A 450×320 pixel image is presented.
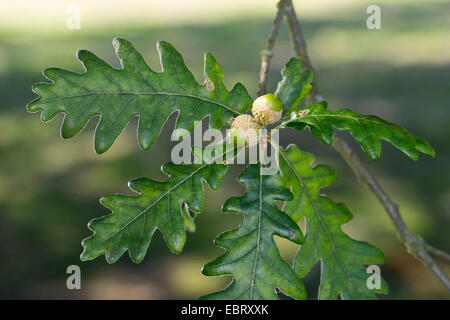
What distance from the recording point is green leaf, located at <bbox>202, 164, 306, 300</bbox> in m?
1.23

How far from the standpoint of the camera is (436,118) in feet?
17.6

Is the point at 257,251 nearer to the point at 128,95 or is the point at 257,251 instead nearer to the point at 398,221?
the point at 128,95

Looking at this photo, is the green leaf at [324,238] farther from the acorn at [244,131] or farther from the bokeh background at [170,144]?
the bokeh background at [170,144]

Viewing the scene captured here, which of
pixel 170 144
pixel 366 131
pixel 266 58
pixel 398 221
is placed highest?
pixel 266 58

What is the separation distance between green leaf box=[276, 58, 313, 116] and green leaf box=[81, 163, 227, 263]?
1.06 ft

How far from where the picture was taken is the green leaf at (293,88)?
1.48 m

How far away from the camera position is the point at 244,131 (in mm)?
1356

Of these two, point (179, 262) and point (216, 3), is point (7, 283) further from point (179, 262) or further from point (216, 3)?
point (216, 3)

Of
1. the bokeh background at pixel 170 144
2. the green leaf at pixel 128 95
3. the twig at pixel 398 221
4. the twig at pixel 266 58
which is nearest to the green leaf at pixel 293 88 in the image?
the twig at pixel 266 58

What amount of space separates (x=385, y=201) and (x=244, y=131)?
0.56 m

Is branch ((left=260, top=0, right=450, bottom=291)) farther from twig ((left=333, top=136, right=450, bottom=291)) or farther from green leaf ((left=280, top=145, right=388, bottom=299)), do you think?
green leaf ((left=280, top=145, right=388, bottom=299))

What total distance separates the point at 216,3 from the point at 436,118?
6.15 m

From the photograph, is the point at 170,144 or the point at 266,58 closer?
the point at 266,58

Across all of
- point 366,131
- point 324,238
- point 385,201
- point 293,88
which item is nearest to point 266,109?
point 293,88
